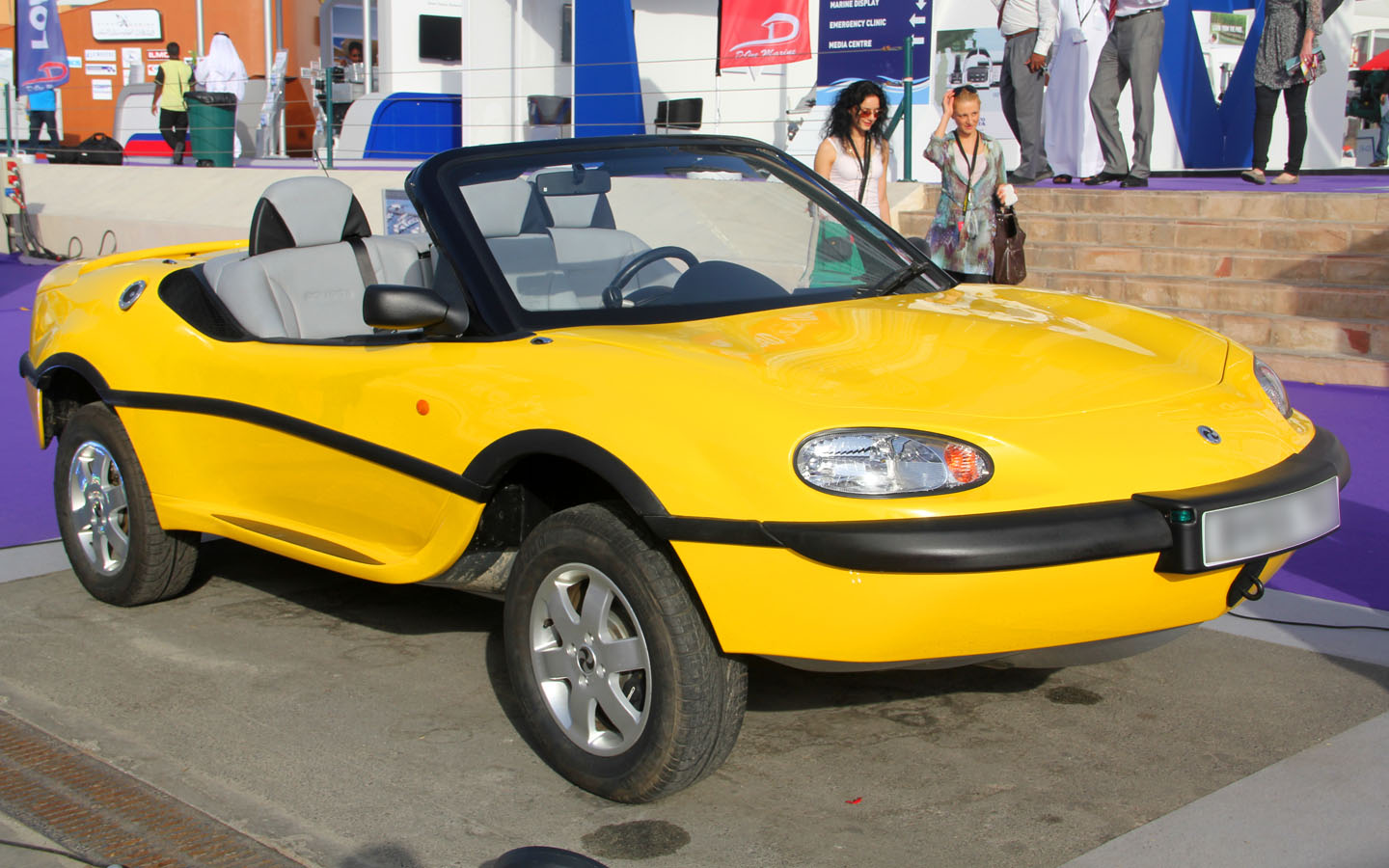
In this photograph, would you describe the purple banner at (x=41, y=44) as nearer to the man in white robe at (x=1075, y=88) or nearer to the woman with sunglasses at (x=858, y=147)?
the man in white robe at (x=1075, y=88)

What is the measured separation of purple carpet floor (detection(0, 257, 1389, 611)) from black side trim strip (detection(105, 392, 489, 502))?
1.58 m

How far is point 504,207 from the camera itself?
13.0 feet

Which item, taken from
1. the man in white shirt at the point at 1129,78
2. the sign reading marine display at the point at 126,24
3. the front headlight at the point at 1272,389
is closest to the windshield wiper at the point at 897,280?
the front headlight at the point at 1272,389

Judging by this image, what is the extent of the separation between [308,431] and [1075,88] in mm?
11973

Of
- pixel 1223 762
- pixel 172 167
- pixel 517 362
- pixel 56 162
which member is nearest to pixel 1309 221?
pixel 1223 762

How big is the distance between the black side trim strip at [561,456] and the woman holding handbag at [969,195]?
4942mm

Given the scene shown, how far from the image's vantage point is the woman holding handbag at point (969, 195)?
25.8 ft

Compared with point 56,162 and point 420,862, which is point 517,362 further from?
point 56,162

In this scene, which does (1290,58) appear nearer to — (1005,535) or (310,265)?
(310,265)

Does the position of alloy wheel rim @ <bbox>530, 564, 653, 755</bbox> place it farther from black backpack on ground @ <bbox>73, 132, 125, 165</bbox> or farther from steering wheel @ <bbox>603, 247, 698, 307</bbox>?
black backpack on ground @ <bbox>73, 132, 125, 165</bbox>

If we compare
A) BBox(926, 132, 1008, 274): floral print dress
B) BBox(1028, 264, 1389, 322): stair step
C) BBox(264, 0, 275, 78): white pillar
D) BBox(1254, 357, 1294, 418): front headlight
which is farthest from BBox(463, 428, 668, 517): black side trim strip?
BBox(264, 0, 275, 78): white pillar

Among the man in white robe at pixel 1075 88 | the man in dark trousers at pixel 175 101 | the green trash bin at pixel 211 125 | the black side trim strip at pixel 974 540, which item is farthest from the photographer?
the man in dark trousers at pixel 175 101

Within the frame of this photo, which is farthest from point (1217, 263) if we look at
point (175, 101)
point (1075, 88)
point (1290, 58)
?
point (175, 101)

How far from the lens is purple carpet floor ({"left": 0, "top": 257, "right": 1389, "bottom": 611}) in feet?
16.0
